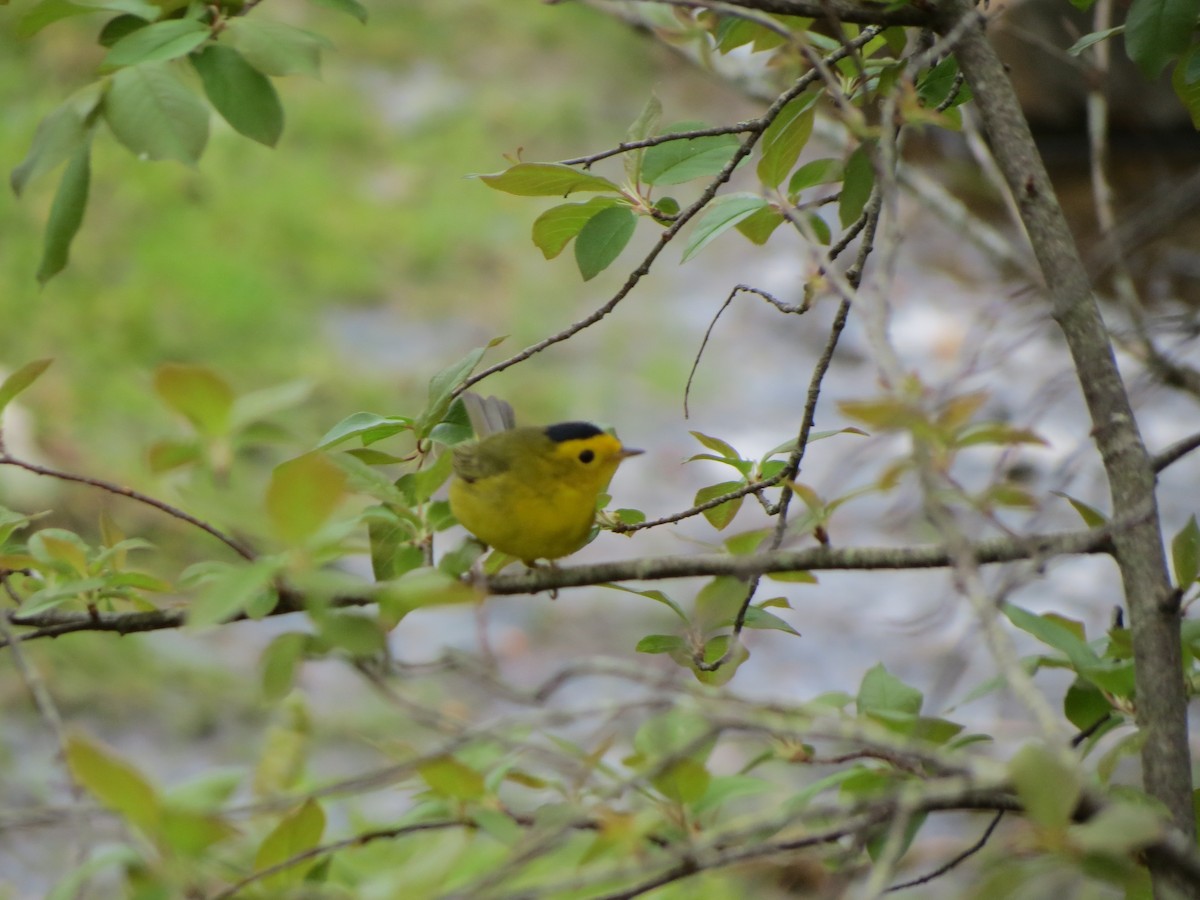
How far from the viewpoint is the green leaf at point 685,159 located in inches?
62.5

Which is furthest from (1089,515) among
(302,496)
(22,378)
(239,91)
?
(22,378)

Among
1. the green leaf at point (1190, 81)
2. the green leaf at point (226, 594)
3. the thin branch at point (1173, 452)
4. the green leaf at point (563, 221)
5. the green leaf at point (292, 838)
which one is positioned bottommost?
the green leaf at point (292, 838)

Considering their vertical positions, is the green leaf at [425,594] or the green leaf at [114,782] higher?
the green leaf at [425,594]

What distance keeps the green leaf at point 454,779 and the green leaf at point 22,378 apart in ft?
1.91

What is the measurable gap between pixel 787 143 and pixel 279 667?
36.3 inches

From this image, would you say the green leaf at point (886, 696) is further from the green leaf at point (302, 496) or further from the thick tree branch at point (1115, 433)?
the green leaf at point (302, 496)

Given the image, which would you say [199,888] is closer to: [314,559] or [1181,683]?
[314,559]

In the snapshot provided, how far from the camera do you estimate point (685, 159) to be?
161cm

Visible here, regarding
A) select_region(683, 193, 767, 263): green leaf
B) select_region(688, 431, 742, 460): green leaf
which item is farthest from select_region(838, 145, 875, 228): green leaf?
select_region(688, 431, 742, 460): green leaf

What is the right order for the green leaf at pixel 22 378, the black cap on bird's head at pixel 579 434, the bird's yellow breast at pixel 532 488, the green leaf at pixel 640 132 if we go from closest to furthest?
the green leaf at pixel 22 378, the green leaf at pixel 640 132, the bird's yellow breast at pixel 532 488, the black cap on bird's head at pixel 579 434

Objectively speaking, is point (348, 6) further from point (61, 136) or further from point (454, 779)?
point (454, 779)

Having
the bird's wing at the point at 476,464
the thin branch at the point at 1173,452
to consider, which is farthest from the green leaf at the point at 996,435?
the bird's wing at the point at 476,464

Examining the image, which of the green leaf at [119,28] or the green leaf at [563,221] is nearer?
the green leaf at [119,28]

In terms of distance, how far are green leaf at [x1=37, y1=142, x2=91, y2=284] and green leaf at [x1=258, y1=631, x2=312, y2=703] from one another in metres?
0.55
